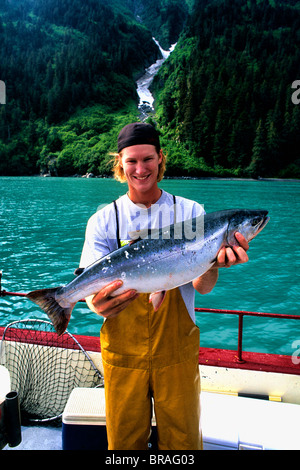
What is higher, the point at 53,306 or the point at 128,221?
the point at 128,221

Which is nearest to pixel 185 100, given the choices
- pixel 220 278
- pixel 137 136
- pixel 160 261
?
pixel 220 278

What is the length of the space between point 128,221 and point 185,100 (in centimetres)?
13450

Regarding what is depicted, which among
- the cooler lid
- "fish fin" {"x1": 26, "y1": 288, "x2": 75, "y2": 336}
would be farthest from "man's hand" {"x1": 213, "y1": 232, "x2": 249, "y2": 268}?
the cooler lid

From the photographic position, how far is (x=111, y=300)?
7.62 feet

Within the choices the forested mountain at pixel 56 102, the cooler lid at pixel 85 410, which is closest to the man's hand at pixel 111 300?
the cooler lid at pixel 85 410

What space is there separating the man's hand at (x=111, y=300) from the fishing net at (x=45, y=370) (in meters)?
2.25

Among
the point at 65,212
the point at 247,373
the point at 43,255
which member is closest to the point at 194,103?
the point at 65,212

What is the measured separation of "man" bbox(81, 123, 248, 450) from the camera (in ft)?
8.00

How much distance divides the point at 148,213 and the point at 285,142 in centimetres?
11581

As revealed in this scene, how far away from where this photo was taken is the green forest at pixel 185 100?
106750mm

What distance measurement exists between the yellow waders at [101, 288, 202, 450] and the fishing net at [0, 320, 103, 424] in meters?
1.93
